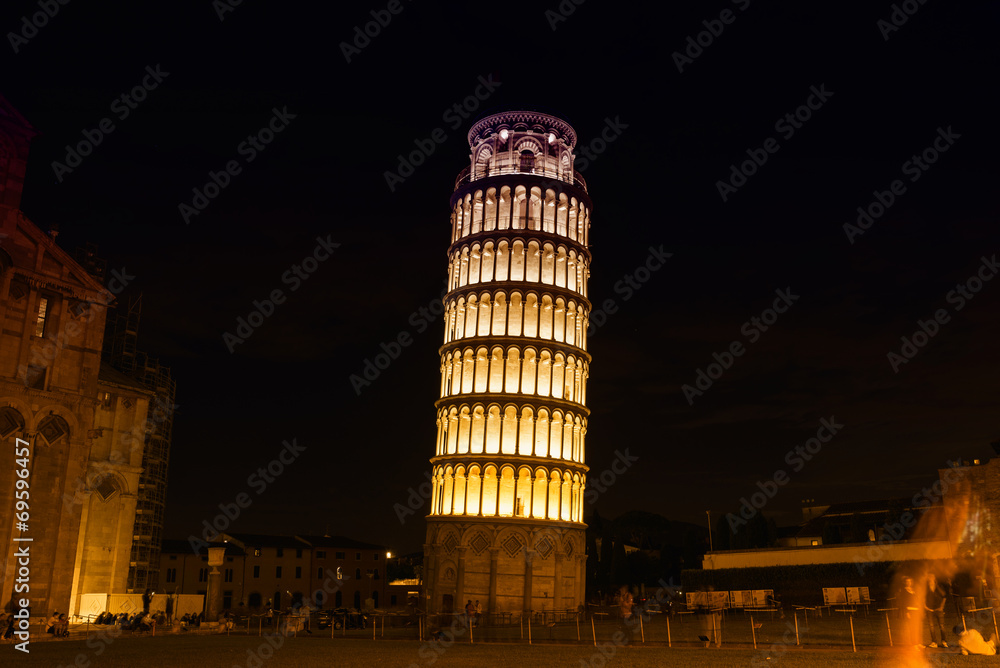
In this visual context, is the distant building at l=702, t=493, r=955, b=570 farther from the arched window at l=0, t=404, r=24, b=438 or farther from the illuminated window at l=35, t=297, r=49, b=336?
the illuminated window at l=35, t=297, r=49, b=336

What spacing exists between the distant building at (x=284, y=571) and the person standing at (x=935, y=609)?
60.7 metres

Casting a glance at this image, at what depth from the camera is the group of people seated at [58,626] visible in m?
27.4

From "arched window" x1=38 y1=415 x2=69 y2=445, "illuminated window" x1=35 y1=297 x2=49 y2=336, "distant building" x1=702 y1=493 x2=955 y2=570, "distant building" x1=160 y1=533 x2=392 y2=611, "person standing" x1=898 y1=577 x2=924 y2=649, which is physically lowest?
"distant building" x1=160 y1=533 x2=392 y2=611

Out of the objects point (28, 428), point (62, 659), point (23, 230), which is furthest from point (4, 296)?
point (62, 659)

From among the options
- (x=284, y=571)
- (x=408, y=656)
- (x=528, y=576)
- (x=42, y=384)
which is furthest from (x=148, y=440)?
(x=408, y=656)

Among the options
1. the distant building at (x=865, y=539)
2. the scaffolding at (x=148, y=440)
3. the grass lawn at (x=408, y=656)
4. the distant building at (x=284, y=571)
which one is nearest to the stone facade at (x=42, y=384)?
the grass lawn at (x=408, y=656)

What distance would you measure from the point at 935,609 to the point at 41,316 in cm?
3373

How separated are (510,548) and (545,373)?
10.7 m

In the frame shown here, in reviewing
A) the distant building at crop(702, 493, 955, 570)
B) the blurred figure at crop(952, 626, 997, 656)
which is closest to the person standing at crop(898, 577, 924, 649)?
the blurred figure at crop(952, 626, 997, 656)

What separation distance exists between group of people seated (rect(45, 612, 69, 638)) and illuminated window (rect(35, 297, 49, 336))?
11.7m

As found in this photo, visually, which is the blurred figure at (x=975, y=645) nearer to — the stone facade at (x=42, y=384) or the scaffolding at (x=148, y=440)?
the stone facade at (x=42, y=384)

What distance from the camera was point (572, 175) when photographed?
5444 cm

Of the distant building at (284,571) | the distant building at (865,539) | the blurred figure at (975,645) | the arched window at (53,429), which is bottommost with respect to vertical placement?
the distant building at (284,571)

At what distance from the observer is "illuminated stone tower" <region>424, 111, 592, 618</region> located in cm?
4612
